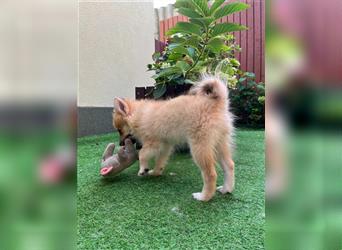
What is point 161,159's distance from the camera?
1997 millimetres

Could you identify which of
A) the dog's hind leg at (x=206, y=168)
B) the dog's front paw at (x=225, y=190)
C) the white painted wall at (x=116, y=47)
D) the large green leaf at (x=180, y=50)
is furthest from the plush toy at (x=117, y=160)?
the white painted wall at (x=116, y=47)

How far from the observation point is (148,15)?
4527 mm

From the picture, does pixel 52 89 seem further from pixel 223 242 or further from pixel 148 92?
pixel 148 92

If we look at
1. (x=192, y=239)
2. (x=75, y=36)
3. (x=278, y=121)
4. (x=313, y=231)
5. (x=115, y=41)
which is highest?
(x=115, y=41)

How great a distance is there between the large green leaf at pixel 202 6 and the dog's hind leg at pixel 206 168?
1.05 metres

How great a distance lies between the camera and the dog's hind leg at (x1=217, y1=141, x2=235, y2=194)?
1.58 m

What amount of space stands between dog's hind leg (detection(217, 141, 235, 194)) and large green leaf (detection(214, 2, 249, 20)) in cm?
88

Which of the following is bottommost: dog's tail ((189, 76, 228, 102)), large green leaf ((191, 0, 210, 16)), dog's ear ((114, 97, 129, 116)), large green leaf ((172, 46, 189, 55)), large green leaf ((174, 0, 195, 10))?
dog's ear ((114, 97, 129, 116))

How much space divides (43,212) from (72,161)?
0.06m

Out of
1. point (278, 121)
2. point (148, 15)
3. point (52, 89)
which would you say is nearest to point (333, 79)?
point (278, 121)

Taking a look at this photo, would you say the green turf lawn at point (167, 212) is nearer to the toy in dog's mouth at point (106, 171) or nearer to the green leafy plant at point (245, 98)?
the toy in dog's mouth at point (106, 171)

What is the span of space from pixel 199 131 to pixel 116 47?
8.29ft

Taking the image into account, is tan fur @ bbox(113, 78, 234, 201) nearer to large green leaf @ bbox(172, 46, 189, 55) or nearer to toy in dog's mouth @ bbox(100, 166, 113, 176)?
toy in dog's mouth @ bbox(100, 166, 113, 176)

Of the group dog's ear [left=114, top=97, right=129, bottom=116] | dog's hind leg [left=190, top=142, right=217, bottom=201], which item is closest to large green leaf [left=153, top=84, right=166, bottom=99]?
dog's ear [left=114, top=97, right=129, bottom=116]
